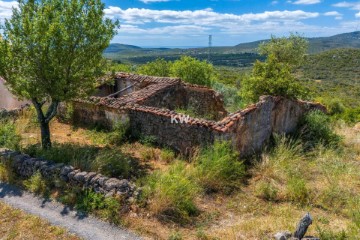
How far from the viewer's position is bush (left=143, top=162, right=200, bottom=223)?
25.0ft

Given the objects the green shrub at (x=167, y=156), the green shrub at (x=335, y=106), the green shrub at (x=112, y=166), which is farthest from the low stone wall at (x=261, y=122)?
the green shrub at (x=335, y=106)

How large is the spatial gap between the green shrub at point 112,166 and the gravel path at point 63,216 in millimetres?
1621

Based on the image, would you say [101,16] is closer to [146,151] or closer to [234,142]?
[146,151]

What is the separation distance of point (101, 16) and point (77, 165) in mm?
4629

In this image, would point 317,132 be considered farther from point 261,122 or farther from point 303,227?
point 303,227

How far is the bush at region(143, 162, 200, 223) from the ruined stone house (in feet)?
9.59

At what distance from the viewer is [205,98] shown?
16.8 metres

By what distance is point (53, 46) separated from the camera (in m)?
9.38

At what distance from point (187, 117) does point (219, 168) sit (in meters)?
2.77

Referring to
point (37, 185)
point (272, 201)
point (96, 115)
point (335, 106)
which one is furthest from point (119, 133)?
point (335, 106)

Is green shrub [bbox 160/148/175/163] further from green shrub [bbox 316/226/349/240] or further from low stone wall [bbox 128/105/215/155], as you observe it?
green shrub [bbox 316/226/349/240]

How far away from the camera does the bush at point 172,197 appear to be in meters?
7.61

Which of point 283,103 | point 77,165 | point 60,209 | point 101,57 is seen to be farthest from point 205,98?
point 60,209

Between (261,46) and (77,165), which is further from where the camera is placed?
(261,46)
